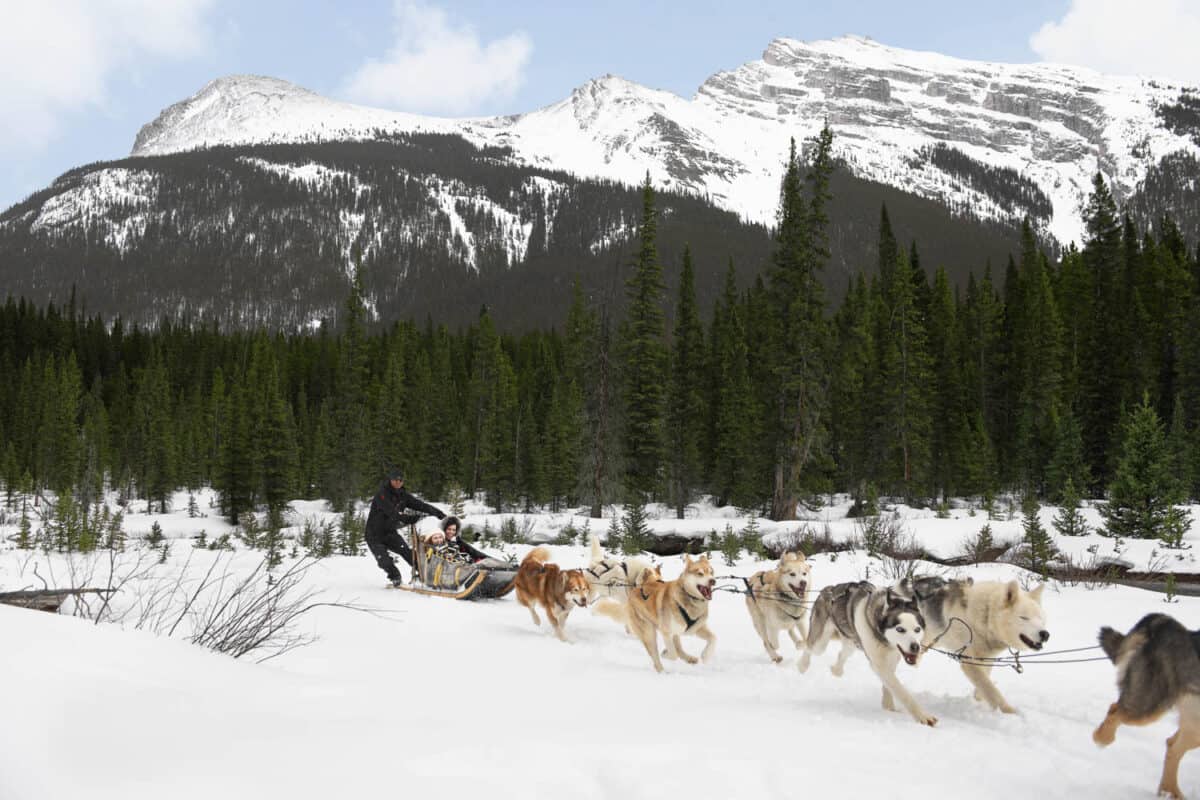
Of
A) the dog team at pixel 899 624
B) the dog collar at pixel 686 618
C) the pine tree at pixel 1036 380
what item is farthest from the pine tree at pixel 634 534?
the pine tree at pixel 1036 380

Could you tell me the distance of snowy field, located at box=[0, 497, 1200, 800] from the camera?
2684mm

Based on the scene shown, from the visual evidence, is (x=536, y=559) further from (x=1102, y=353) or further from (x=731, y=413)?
(x=1102, y=353)

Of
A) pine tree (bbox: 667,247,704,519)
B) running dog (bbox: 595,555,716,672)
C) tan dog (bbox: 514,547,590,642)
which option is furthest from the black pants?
pine tree (bbox: 667,247,704,519)

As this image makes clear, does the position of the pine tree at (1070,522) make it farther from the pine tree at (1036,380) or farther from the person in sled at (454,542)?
the pine tree at (1036,380)

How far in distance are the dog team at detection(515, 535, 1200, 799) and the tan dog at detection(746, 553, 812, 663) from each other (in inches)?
0.4

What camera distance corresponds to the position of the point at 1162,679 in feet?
11.6

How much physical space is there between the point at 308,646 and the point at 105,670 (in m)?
3.74

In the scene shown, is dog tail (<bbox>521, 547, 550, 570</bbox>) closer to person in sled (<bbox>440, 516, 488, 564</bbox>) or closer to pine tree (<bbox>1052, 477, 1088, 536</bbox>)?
person in sled (<bbox>440, 516, 488, 564</bbox>)

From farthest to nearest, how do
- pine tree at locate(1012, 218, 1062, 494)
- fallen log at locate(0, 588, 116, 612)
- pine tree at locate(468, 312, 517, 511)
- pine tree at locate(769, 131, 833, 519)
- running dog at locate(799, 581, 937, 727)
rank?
1. pine tree at locate(468, 312, 517, 511)
2. pine tree at locate(1012, 218, 1062, 494)
3. pine tree at locate(769, 131, 833, 519)
4. fallen log at locate(0, 588, 116, 612)
5. running dog at locate(799, 581, 937, 727)

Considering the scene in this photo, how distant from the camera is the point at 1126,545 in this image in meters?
16.1

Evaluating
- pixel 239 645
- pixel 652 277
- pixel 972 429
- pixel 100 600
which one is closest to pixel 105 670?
pixel 239 645

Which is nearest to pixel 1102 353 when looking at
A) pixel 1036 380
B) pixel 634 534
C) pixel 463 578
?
pixel 1036 380

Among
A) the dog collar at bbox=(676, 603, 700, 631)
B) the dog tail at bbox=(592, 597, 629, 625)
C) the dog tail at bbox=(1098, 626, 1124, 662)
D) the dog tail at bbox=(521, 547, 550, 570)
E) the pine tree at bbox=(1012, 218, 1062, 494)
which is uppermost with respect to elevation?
the pine tree at bbox=(1012, 218, 1062, 494)

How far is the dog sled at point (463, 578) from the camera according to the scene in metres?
10.6
